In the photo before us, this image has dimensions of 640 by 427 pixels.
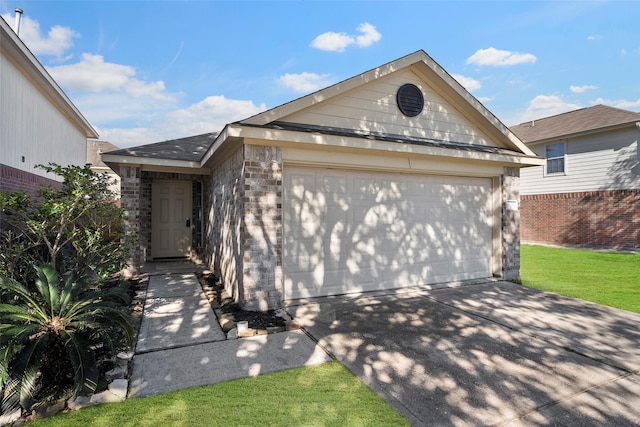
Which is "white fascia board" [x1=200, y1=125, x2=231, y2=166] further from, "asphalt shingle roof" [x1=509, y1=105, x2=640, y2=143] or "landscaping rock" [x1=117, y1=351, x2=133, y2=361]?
"asphalt shingle roof" [x1=509, y1=105, x2=640, y2=143]

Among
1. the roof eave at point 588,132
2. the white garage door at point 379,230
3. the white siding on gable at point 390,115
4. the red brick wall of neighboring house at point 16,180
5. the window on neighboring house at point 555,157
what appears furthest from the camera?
the window on neighboring house at point 555,157

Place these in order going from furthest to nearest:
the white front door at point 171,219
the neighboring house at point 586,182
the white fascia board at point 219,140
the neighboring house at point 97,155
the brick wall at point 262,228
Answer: the neighboring house at point 97,155 → the neighboring house at point 586,182 → the white front door at point 171,219 → the brick wall at point 262,228 → the white fascia board at point 219,140

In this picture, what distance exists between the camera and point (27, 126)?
22.7ft

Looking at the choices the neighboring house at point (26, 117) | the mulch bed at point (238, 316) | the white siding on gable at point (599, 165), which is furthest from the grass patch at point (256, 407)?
the white siding on gable at point (599, 165)

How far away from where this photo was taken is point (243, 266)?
5.11 meters

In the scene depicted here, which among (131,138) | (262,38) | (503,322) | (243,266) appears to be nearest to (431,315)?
(503,322)

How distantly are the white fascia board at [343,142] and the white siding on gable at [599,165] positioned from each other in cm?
967

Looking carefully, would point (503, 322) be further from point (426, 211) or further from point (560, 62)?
point (560, 62)

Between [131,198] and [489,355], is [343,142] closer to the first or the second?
[489,355]

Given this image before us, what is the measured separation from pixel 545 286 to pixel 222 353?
7345 millimetres

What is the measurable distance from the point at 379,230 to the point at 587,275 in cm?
646

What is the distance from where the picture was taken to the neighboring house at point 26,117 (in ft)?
18.8

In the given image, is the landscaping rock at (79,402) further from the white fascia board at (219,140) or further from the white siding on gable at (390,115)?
the white siding on gable at (390,115)

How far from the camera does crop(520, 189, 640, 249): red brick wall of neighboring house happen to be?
41.3 ft
